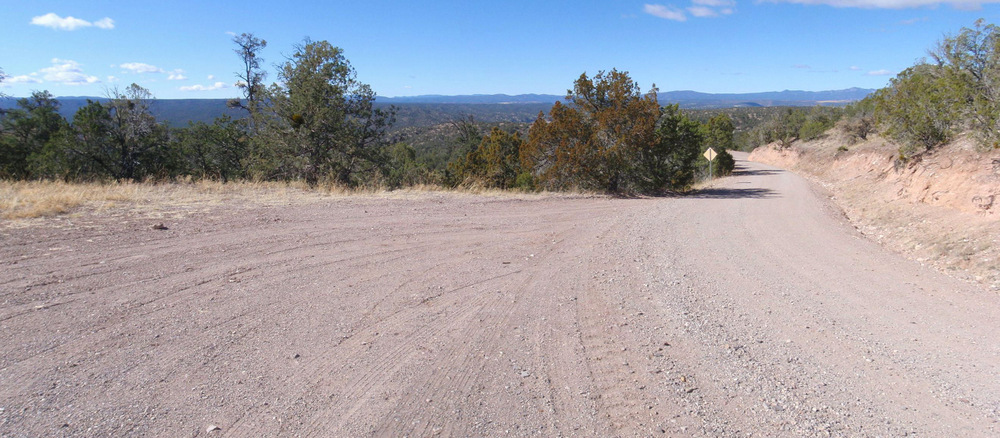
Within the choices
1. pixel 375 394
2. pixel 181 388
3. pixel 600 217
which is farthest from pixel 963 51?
pixel 181 388

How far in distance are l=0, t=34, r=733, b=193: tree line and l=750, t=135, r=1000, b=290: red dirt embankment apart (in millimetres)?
7481

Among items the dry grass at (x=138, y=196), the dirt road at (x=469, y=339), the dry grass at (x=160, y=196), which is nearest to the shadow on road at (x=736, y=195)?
the dry grass at (x=160, y=196)

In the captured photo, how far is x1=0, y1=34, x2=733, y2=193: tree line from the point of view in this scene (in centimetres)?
1903

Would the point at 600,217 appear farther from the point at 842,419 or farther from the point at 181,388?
the point at 181,388

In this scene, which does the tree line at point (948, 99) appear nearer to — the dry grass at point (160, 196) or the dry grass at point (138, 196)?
the dry grass at point (160, 196)

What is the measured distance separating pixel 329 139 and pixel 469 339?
16360 mm

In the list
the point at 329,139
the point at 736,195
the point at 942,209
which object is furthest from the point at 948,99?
the point at 329,139

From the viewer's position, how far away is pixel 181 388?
3580mm

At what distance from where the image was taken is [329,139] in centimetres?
1927

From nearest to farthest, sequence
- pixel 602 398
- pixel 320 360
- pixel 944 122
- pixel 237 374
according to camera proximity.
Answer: pixel 602 398
pixel 237 374
pixel 320 360
pixel 944 122

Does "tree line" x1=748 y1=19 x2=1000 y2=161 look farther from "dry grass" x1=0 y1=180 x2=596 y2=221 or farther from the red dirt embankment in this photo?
"dry grass" x1=0 y1=180 x2=596 y2=221

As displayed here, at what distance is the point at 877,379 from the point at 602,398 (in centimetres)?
213

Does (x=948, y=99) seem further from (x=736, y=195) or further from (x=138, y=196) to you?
(x=138, y=196)

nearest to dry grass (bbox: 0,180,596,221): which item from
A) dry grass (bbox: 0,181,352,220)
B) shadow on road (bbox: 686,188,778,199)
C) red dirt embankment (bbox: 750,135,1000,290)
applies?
dry grass (bbox: 0,181,352,220)
